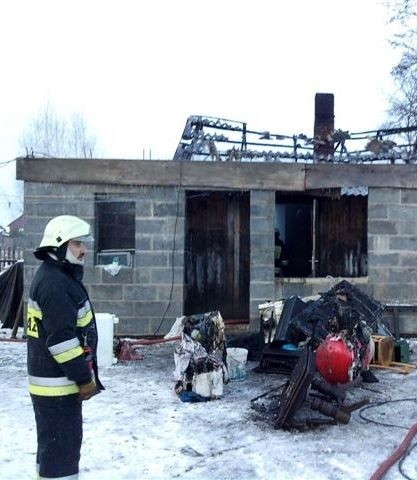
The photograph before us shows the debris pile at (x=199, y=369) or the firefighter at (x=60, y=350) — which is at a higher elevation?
the firefighter at (x=60, y=350)

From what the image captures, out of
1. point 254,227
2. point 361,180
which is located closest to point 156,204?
point 254,227

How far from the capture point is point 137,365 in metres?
8.38

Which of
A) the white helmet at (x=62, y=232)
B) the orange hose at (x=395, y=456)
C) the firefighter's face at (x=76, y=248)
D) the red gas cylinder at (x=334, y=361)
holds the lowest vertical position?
the orange hose at (x=395, y=456)

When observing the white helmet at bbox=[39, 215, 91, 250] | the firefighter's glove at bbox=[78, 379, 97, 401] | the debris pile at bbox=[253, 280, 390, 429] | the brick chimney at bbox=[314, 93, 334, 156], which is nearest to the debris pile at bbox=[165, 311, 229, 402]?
the debris pile at bbox=[253, 280, 390, 429]

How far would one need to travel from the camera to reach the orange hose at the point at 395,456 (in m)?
4.38

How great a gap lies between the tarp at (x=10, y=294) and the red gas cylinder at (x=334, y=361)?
6256 millimetres

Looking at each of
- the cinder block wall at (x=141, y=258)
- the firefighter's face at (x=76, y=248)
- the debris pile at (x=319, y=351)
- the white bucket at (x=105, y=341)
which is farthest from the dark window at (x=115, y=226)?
the firefighter's face at (x=76, y=248)

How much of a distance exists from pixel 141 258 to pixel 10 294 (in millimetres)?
2645

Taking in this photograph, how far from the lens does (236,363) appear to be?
750cm

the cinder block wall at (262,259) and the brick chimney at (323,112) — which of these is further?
the brick chimney at (323,112)

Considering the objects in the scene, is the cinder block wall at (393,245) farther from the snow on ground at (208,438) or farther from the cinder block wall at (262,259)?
the snow on ground at (208,438)

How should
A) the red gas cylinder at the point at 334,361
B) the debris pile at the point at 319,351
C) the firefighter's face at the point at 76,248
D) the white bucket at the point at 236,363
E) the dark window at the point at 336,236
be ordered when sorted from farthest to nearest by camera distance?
the dark window at the point at 336,236 < the white bucket at the point at 236,363 < the red gas cylinder at the point at 334,361 < the debris pile at the point at 319,351 < the firefighter's face at the point at 76,248

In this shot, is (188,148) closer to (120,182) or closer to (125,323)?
(120,182)

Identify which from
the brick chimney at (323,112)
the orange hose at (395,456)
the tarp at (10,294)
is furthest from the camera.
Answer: the brick chimney at (323,112)
